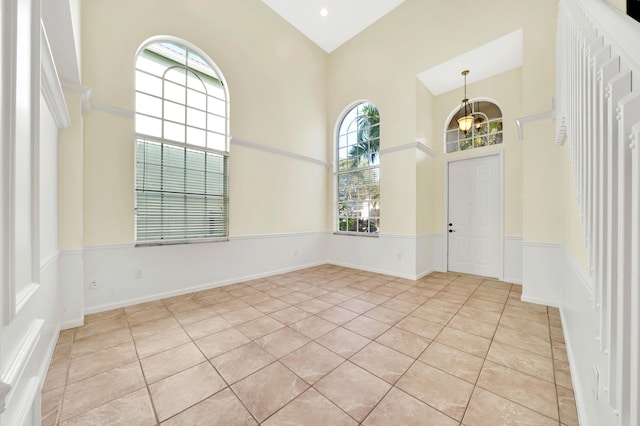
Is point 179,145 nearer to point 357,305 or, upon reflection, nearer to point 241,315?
point 241,315

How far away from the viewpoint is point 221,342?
2.08m

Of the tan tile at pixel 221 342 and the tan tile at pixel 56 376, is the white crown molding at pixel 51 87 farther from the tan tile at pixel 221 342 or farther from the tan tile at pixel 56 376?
the tan tile at pixel 221 342

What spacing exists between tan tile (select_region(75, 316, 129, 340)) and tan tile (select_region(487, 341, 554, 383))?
11.2 feet

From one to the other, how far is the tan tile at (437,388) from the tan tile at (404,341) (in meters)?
0.20

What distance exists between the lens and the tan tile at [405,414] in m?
1.28

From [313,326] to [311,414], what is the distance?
3.41 ft

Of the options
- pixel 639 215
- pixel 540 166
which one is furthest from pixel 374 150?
pixel 639 215

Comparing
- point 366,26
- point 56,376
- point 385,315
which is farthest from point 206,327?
point 366,26

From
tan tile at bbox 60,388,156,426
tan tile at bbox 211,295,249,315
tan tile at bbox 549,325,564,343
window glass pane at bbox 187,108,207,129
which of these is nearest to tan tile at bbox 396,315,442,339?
tan tile at bbox 549,325,564,343

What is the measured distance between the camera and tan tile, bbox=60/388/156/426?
1.29 m

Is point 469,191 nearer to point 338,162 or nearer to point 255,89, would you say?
point 338,162

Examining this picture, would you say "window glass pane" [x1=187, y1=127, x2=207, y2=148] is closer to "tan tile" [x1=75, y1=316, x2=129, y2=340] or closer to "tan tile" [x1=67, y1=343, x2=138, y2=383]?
"tan tile" [x1=75, y1=316, x2=129, y2=340]

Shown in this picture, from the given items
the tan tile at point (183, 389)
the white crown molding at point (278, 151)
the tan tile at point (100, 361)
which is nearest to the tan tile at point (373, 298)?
the tan tile at point (183, 389)

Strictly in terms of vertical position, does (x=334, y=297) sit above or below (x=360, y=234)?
below
